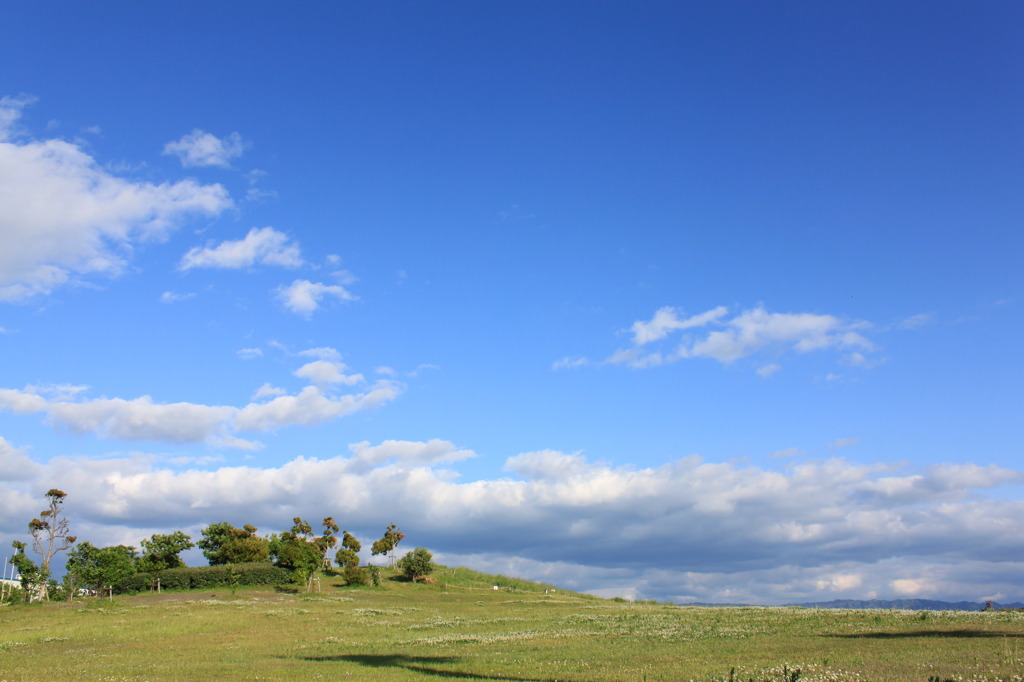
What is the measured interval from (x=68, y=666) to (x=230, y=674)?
A: 975 cm

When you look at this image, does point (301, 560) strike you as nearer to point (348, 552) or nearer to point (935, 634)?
point (348, 552)

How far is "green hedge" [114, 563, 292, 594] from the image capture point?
84.5 meters

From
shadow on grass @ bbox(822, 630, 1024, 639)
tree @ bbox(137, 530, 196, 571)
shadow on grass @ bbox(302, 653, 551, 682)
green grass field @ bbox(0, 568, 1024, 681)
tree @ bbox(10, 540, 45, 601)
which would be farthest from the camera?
tree @ bbox(137, 530, 196, 571)

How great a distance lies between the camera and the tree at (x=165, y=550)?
94188mm

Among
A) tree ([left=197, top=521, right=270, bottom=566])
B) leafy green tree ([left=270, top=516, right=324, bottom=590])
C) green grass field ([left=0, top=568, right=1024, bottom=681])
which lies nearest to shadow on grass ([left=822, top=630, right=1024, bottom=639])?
green grass field ([left=0, top=568, right=1024, bottom=681])

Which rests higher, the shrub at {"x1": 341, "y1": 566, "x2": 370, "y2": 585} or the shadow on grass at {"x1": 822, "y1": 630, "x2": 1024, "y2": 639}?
the shadow on grass at {"x1": 822, "y1": 630, "x2": 1024, "y2": 639}

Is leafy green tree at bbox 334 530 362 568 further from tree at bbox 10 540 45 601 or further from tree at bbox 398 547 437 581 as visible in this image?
tree at bbox 10 540 45 601

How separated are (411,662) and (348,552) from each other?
6824cm

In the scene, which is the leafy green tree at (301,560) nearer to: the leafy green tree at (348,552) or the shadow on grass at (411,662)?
the leafy green tree at (348,552)

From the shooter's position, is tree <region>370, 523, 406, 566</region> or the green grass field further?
tree <region>370, 523, 406, 566</region>

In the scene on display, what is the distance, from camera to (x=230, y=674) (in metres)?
28.0

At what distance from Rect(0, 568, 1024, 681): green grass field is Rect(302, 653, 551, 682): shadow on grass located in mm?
107

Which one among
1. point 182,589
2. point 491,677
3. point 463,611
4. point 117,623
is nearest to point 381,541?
point 182,589

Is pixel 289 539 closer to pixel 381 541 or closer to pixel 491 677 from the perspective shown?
pixel 381 541
